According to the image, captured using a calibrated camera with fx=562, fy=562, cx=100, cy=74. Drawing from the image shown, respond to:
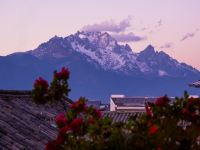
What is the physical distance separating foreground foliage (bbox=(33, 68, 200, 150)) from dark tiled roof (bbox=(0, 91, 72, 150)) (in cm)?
425

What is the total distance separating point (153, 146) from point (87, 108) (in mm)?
1190

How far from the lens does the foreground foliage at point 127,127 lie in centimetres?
544

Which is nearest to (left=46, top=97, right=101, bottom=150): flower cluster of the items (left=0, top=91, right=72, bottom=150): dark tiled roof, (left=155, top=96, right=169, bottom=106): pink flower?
(left=155, top=96, right=169, bottom=106): pink flower

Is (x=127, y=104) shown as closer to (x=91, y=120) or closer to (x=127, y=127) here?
(x=91, y=120)

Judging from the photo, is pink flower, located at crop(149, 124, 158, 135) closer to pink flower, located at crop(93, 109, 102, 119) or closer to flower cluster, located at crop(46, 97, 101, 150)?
flower cluster, located at crop(46, 97, 101, 150)

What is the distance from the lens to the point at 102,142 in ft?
Result: 18.2

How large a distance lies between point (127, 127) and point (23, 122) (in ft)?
24.5

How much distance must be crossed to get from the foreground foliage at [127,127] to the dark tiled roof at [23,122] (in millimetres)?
4255

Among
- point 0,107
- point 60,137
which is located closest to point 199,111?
point 60,137

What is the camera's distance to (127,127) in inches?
227

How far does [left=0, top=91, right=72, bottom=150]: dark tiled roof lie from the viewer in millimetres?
11115

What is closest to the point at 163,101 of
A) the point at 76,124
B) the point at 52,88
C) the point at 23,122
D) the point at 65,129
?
the point at 76,124

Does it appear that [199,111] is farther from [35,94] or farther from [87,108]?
[35,94]

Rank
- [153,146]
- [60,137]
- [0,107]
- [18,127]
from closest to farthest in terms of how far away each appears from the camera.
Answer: [153,146]
[60,137]
[18,127]
[0,107]
